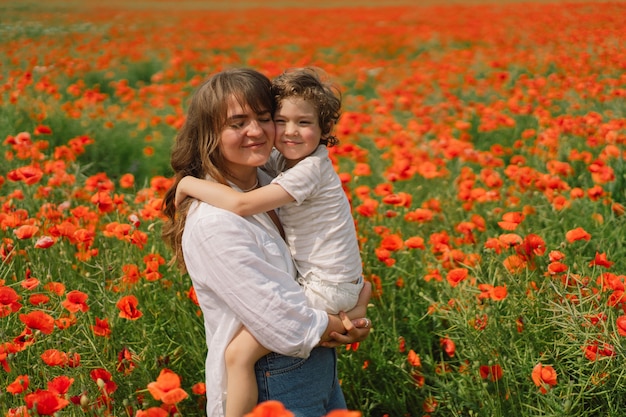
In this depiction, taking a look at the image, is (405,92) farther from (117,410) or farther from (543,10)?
(543,10)

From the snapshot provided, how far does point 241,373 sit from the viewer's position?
1675 mm

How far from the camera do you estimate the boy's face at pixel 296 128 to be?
1.88 m

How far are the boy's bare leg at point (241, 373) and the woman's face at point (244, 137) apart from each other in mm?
468

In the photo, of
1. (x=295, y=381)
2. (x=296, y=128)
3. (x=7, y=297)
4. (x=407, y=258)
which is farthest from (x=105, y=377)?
(x=407, y=258)

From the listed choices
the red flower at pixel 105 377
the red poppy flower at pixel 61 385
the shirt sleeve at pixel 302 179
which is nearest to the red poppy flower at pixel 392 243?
the shirt sleeve at pixel 302 179

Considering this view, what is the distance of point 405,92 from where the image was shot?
624cm

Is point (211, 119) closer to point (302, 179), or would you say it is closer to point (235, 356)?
point (302, 179)

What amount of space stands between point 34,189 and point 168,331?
1614 millimetres

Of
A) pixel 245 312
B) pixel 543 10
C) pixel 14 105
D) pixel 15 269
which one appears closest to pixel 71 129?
pixel 14 105

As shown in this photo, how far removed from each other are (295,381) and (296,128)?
27.3 inches

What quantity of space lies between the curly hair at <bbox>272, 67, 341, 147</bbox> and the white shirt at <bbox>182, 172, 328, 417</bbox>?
395mm

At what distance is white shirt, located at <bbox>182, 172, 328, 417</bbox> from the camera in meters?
1.62

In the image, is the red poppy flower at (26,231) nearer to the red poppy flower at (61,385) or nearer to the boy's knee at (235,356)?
the red poppy flower at (61,385)

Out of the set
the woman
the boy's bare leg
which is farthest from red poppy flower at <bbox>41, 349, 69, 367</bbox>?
the boy's bare leg
